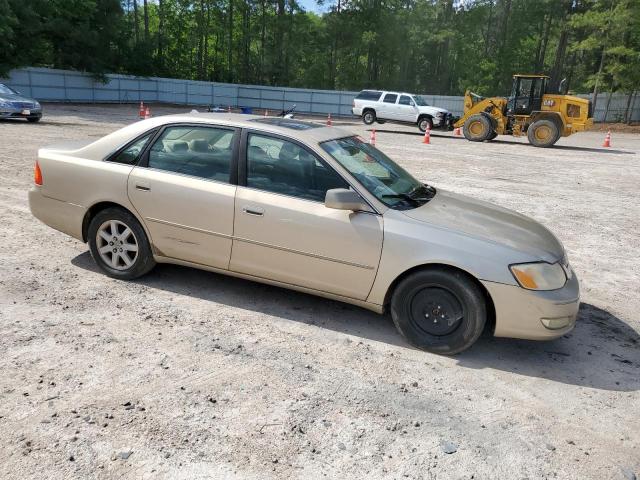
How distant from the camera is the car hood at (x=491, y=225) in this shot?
12.5 feet

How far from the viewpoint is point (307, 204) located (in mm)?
4070

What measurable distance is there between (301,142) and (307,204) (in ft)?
1.75

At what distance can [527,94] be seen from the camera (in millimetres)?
20500

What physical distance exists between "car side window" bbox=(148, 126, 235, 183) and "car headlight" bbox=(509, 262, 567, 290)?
2355 mm

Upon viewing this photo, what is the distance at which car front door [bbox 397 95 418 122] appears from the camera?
26438mm

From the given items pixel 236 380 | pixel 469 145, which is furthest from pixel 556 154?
pixel 236 380

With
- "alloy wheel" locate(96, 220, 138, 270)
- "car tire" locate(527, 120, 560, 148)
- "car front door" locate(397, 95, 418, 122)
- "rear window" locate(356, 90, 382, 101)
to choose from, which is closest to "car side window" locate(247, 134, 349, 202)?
"alloy wheel" locate(96, 220, 138, 270)

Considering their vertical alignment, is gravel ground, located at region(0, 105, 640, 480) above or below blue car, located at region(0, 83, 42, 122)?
below

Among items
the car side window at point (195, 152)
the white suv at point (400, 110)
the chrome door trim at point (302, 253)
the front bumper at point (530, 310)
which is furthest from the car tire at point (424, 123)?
the front bumper at point (530, 310)

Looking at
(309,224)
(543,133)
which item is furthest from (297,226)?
(543,133)

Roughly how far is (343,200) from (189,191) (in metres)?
1.36

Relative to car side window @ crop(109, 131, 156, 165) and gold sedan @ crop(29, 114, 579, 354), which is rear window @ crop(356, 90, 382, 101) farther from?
car side window @ crop(109, 131, 156, 165)

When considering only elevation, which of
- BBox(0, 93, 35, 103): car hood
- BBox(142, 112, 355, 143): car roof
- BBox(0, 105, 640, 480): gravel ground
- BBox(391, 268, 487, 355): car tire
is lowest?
BBox(0, 105, 640, 480): gravel ground

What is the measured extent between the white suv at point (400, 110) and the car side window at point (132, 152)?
22.6 metres
